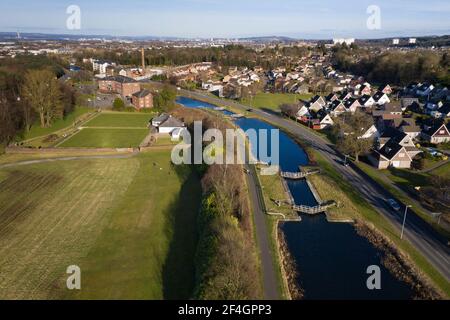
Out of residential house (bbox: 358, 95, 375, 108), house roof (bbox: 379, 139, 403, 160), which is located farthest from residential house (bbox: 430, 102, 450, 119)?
house roof (bbox: 379, 139, 403, 160)

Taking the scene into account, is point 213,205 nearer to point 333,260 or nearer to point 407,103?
point 333,260

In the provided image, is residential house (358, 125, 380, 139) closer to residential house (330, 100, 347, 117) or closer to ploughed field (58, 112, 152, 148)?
residential house (330, 100, 347, 117)

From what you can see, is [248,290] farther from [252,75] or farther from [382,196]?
[252,75]

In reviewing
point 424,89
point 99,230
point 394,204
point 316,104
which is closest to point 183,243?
point 99,230

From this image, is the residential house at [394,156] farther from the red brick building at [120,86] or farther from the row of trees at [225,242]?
the red brick building at [120,86]

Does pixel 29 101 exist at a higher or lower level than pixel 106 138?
higher

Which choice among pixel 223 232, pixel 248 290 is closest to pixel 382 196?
pixel 223 232

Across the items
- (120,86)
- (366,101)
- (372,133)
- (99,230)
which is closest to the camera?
(99,230)
